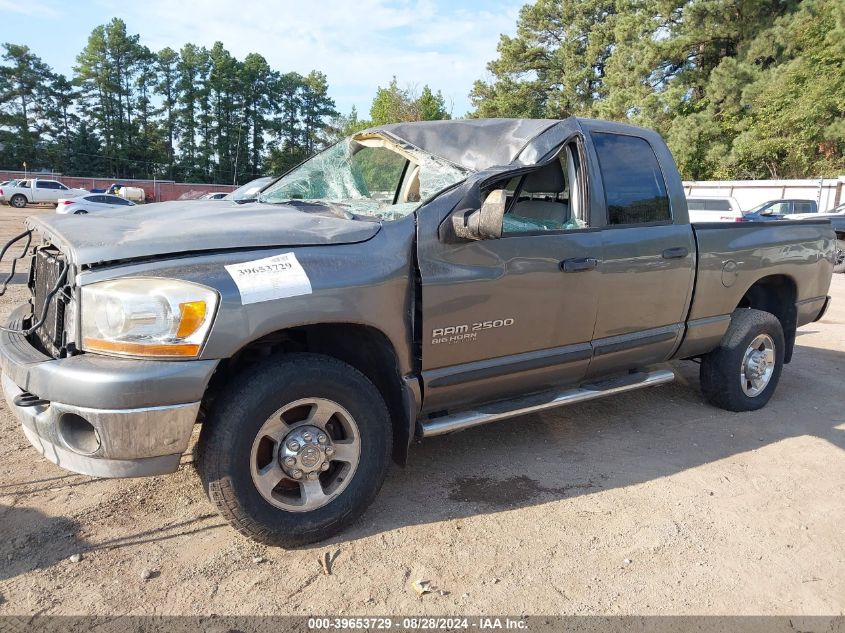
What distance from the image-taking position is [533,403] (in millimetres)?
3506

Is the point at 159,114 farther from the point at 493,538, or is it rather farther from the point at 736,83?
the point at 493,538

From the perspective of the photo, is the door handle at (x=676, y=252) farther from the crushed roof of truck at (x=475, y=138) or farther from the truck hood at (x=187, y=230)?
the truck hood at (x=187, y=230)

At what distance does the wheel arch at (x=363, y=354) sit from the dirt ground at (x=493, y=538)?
48 cm

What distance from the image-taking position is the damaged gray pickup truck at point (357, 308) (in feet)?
7.84

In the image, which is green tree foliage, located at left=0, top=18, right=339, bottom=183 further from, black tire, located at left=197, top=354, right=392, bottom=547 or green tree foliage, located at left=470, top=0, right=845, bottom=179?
black tire, located at left=197, top=354, right=392, bottom=547

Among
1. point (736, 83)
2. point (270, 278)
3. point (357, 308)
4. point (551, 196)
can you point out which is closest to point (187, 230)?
point (270, 278)

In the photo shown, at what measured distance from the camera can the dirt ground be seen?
2.49m

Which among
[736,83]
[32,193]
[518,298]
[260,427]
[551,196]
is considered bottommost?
[260,427]

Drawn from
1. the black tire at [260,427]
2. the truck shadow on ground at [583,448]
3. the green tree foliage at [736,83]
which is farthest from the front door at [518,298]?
the green tree foliage at [736,83]

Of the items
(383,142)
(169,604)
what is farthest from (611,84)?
(169,604)

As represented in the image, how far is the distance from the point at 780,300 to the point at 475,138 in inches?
124

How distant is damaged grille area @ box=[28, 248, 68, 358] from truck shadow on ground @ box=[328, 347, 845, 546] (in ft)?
4.79

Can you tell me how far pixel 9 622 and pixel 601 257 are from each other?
3.21 m

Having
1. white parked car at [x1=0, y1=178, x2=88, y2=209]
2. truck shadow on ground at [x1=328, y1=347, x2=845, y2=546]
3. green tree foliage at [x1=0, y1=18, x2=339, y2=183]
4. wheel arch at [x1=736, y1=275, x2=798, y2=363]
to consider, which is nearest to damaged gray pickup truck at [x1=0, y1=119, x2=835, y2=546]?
truck shadow on ground at [x1=328, y1=347, x2=845, y2=546]
